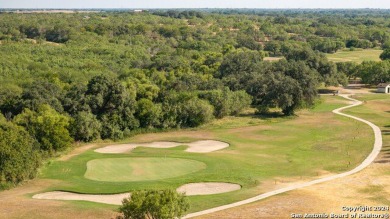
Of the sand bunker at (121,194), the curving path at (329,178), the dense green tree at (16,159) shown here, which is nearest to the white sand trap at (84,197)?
the sand bunker at (121,194)

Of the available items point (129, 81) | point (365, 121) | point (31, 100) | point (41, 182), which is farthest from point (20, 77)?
point (365, 121)

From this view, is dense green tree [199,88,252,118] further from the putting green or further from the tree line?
the putting green

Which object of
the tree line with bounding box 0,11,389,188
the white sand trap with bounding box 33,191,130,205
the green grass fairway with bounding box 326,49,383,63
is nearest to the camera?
the white sand trap with bounding box 33,191,130,205

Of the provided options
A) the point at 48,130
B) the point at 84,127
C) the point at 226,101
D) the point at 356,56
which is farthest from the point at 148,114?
the point at 356,56

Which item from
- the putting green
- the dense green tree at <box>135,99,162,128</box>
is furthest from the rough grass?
the dense green tree at <box>135,99,162,128</box>

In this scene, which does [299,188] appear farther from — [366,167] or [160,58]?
[160,58]

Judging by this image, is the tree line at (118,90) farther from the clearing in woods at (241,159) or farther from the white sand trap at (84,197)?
the white sand trap at (84,197)

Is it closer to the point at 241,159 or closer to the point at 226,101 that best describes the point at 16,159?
the point at 241,159
